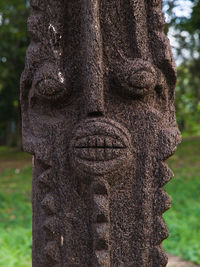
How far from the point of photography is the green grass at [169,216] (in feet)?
14.0

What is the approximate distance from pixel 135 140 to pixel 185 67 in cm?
941

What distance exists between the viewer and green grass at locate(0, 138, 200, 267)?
4258 mm

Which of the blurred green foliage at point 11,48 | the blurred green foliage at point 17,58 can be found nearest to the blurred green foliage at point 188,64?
the blurred green foliage at point 17,58

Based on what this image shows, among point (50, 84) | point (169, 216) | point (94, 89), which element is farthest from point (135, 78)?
point (169, 216)

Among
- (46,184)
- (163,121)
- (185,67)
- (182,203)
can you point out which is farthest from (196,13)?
(185,67)

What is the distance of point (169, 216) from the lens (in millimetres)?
5457

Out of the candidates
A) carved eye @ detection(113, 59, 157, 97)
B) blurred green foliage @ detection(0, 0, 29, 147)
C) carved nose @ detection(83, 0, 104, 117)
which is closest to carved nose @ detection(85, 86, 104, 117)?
carved nose @ detection(83, 0, 104, 117)

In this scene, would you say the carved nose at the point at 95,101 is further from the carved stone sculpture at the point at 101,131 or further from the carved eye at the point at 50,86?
the carved eye at the point at 50,86

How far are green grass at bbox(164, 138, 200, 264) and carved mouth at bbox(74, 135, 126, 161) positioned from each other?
8.30 ft

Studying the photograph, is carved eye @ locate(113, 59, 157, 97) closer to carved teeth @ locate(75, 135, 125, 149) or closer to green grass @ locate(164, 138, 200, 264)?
carved teeth @ locate(75, 135, 125, 149)

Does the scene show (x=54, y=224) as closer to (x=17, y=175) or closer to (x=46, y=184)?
(x=46, y=184)

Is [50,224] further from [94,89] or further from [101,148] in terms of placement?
[94,89]

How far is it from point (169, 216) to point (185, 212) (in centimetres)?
34

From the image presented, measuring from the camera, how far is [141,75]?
82.8 inches
